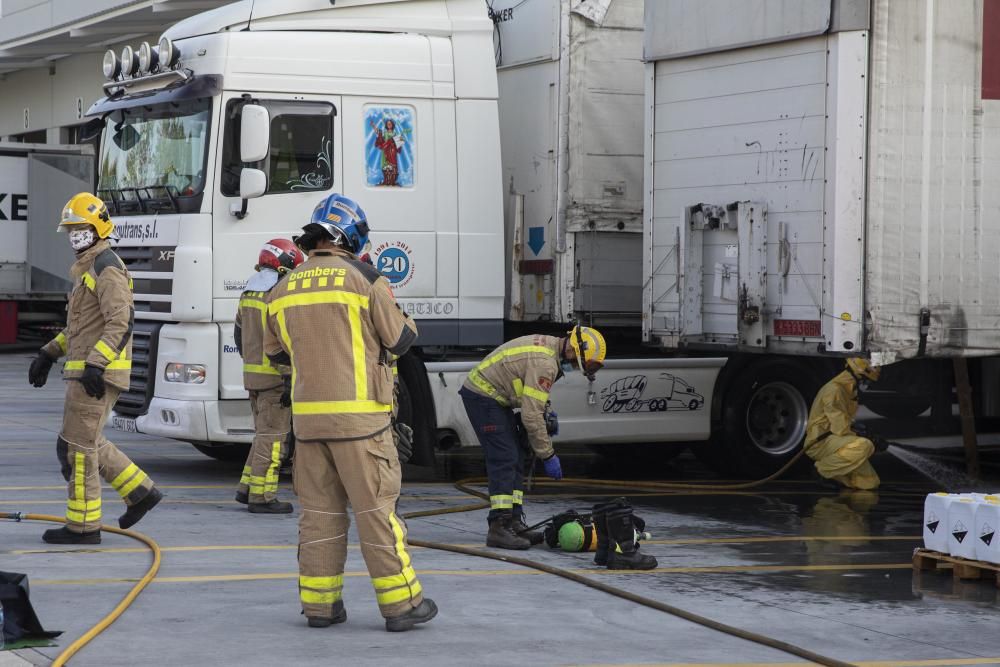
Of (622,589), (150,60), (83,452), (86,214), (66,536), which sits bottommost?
(622,589)

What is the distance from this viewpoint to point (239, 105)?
10977 millimetres

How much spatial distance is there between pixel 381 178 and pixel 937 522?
496cm

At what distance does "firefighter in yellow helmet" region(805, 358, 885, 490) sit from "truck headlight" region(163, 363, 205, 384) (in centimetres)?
492

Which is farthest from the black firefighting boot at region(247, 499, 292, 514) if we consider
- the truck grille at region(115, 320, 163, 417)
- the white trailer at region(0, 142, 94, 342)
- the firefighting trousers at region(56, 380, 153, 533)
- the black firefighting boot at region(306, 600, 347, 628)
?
the white trailer at region(0, 142, 94, 342)

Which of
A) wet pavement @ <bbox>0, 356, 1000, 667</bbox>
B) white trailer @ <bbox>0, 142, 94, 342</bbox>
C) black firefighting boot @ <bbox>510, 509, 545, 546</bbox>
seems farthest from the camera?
white trailer @ <bbox>0, 142, 94, 342</bbox>

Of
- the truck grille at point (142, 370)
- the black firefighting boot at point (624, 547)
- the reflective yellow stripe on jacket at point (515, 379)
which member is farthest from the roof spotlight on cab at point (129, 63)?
the black firefighting boot at point (624, 547)

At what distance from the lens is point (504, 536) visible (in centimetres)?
904

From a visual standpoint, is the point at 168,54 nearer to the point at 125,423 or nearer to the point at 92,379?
the point at 125,423

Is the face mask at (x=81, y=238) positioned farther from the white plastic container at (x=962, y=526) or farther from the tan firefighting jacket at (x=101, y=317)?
the white plastic container at (x=962, y=526)

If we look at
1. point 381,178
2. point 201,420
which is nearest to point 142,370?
point 201,420

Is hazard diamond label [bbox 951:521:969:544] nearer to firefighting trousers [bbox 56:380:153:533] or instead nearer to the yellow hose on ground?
the yellow hose on ground

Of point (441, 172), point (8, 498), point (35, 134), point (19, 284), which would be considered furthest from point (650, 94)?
point (35, 134)

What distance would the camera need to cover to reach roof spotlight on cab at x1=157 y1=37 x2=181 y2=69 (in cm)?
1123

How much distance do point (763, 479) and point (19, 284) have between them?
1682 centimetres
